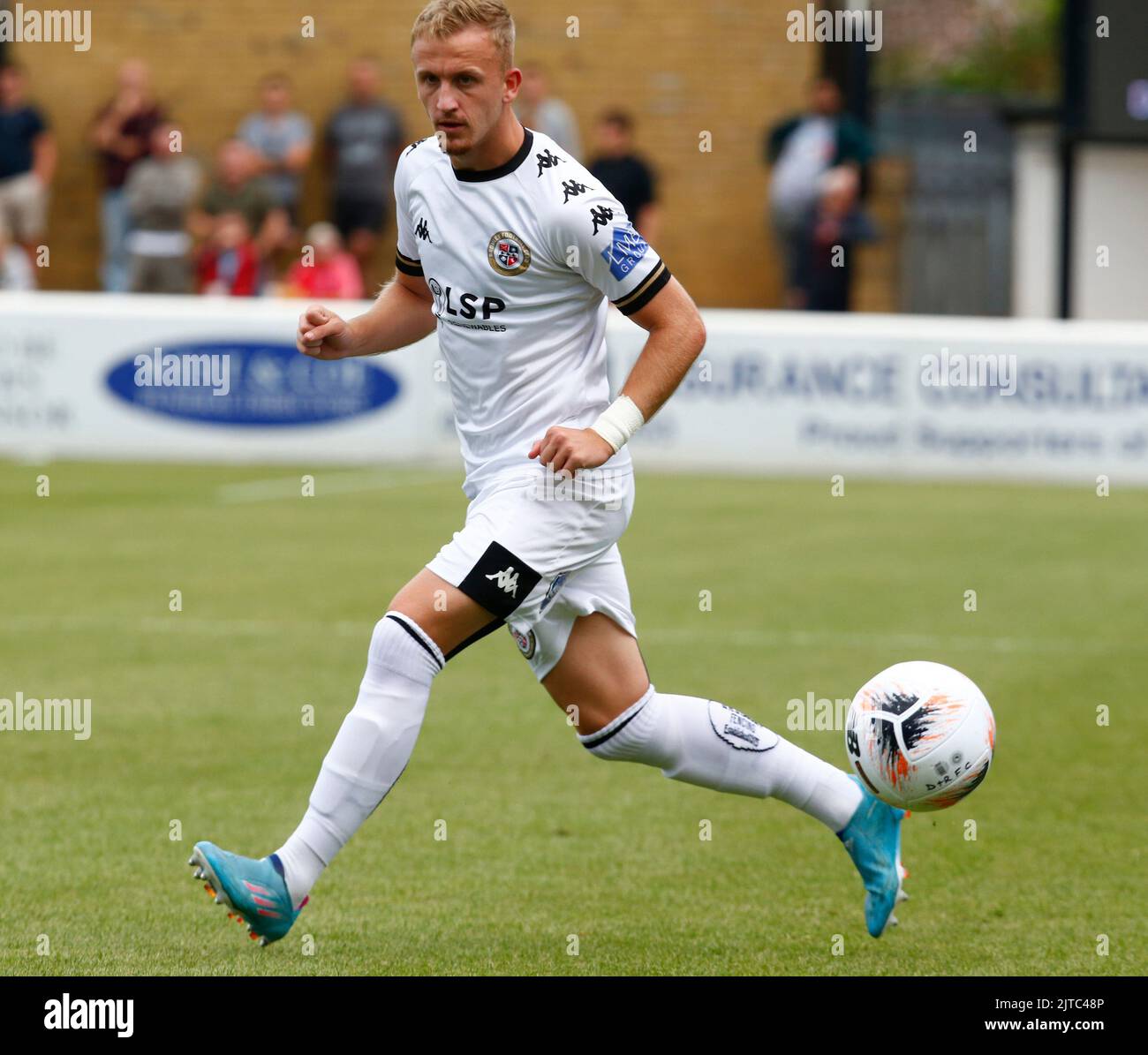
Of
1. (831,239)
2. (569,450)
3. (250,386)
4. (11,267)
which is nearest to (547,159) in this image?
(569,450)

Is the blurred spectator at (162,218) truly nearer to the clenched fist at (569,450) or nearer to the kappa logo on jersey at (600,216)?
the kappa logo on jersey at (600,216)

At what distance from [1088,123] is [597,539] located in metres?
15.2

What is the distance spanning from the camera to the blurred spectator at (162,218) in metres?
21.8

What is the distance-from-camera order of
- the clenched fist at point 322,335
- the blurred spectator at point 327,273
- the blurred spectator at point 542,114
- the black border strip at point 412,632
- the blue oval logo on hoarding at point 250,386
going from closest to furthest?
the black border strip at point 412,632 → the clenched fist at point 322,335 → the blue oval logo on hoarding at point 250,386 → the blurred spectator at point 542,114 → the blurred spectator at point 327,273

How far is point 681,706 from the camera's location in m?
5.35

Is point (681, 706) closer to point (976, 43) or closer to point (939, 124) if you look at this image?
point (939, 124)

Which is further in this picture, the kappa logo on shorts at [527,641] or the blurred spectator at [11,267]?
the blurred spectator at [11,267]

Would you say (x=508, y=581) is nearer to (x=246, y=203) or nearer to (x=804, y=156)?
(x=804, y=156)

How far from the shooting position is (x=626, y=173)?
2033cm

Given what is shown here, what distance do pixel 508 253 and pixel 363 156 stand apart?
18018 millimetres

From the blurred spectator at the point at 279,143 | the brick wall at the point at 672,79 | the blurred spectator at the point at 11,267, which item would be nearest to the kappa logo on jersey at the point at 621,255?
the blurred spectator at the point at 11,267

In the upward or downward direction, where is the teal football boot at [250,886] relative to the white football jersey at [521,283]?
downward

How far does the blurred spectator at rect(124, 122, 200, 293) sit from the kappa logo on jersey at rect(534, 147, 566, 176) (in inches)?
682

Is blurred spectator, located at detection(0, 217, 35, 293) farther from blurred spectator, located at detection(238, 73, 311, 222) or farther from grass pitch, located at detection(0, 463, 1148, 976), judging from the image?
grass pitch, located at detection(0, 463, 1148, 976)
